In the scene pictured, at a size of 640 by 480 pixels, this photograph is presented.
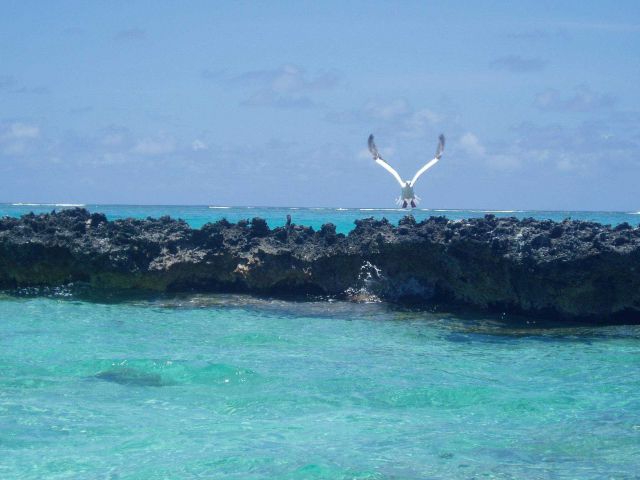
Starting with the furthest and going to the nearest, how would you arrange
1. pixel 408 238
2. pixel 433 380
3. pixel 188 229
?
pixel 188 229, pixel 408 238, pixel 433 380

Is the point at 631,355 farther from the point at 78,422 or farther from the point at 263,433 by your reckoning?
the point at 78,422

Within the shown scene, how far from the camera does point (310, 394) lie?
10.2 metres

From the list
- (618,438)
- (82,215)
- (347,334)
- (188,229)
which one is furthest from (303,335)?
(82,215)

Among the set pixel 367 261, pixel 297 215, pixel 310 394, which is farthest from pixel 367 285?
pixel 297 215

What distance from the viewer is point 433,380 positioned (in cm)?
1102

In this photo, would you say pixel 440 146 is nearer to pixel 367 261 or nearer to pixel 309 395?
pixel 367 261

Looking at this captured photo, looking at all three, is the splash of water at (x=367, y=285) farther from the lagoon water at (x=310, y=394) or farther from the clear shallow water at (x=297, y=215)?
the clear shallow water at (x=297, y=215)

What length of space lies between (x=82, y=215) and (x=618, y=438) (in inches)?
573

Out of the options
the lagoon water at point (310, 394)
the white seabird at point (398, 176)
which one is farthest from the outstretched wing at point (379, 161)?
the lagoon water at point (310, 394)

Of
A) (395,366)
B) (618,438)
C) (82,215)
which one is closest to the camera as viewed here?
(618,438)

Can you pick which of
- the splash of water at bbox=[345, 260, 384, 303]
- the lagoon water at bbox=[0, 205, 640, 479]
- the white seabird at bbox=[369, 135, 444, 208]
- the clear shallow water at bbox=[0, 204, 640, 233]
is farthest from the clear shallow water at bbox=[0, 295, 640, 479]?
the clear shallow water at bbox=[0, 204, 640, 233]

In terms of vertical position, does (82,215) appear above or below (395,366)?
above

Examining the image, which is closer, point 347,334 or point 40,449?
point 40,449

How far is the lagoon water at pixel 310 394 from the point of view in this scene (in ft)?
25.4
